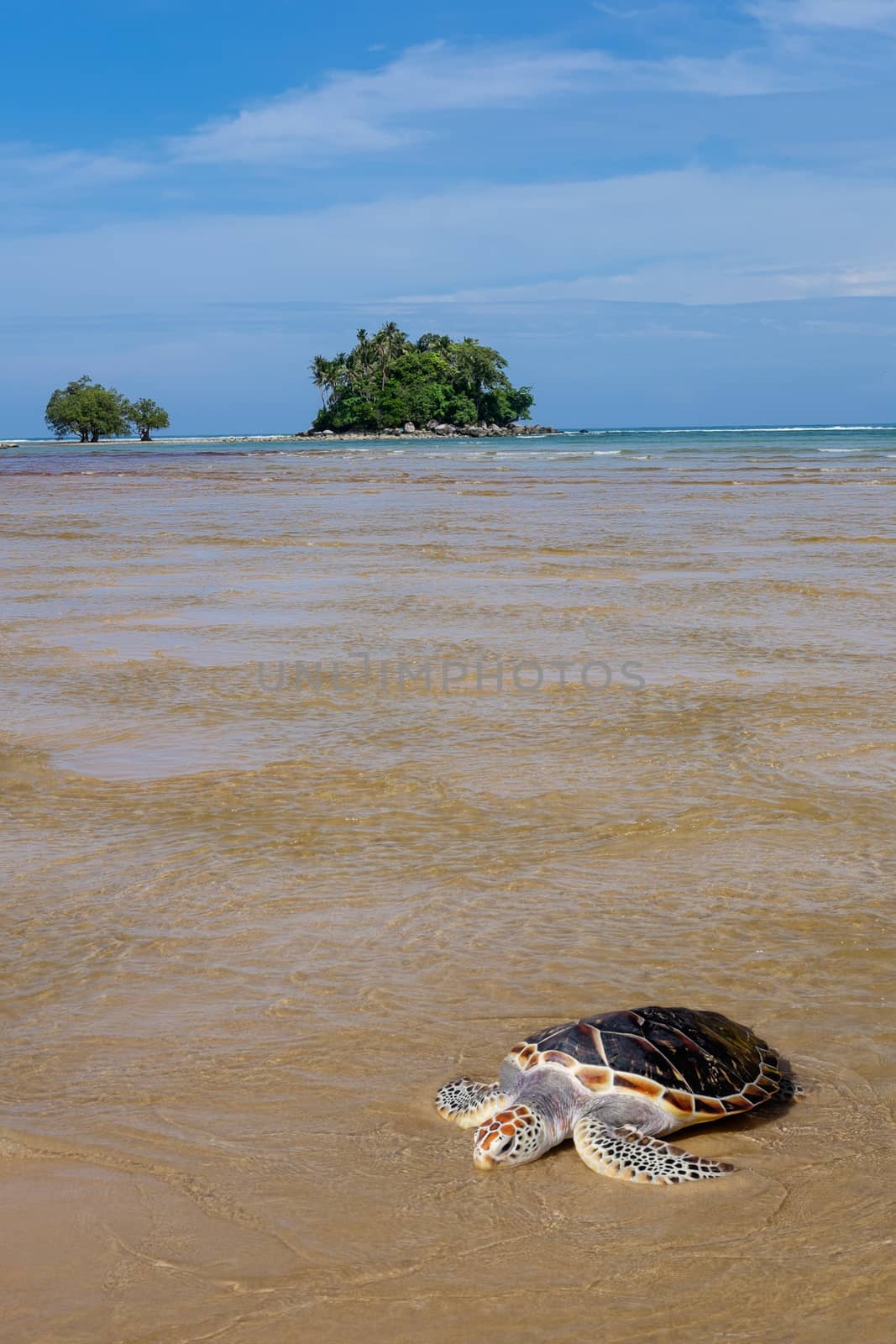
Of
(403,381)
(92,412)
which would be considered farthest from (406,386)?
(92,412)

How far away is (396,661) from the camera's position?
8680 mm

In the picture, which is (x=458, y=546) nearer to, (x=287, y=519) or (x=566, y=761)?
(x=287, y=519)

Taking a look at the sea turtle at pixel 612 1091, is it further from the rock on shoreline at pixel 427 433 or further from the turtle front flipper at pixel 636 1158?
the rock on shoreline at pixel 427 433

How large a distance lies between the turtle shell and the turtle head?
21cm

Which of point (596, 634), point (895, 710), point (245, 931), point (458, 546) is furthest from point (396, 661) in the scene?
point (458, 546)

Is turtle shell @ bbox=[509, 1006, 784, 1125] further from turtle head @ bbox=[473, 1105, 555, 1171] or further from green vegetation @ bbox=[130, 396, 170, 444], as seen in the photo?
green vegetation @ bbox=[130, 396, 170, 444]

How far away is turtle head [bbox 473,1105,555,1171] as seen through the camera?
9.31 ft

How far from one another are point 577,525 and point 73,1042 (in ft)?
56.3

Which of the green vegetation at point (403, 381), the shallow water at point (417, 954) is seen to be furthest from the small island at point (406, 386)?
the shallow water at point (417, 954)

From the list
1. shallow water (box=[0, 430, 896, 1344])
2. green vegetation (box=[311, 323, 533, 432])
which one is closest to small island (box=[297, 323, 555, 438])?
green vegetation (box=[311, 323, 533, 432])

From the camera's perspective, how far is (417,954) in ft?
13.0

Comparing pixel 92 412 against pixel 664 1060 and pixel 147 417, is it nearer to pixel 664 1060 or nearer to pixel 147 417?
pixel 147 417

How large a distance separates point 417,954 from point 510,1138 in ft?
3.81

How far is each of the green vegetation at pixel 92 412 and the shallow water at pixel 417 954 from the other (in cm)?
11055
